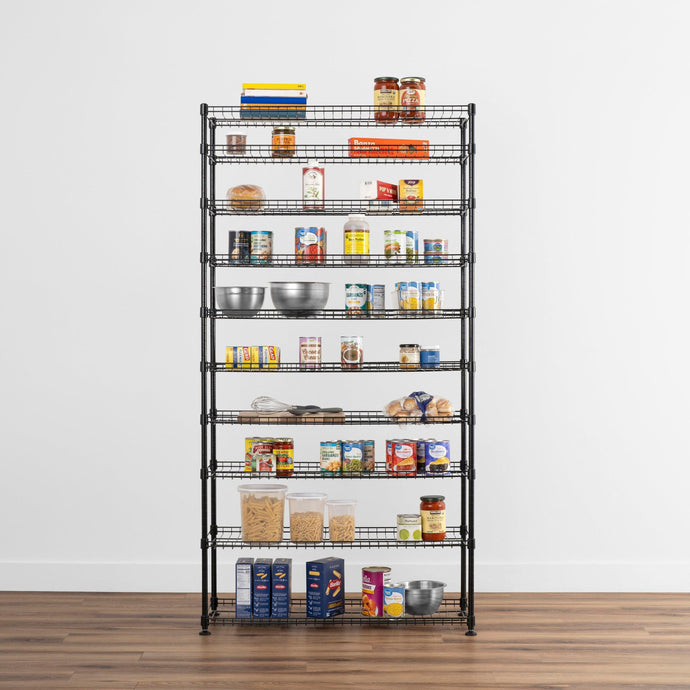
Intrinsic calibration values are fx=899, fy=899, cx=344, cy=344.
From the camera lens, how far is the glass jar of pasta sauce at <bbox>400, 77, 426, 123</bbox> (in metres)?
3.61

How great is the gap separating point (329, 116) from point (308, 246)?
75 centimetres

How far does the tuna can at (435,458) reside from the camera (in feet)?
11.8

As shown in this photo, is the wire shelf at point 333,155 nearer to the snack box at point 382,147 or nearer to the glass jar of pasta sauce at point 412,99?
the snack box at point 382,147

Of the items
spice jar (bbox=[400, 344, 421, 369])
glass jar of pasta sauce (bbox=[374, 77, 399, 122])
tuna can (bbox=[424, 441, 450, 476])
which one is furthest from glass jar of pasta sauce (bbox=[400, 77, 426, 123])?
tuna can (bbox=[424, 441, 450, 476])

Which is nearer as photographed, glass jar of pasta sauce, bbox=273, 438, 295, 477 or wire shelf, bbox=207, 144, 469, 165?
glass jar of pasta sauce, bbox=273, 438, 295, 477

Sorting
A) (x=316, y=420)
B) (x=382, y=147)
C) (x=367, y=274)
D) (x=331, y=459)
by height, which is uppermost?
(x=382, y=147)

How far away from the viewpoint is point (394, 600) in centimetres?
358

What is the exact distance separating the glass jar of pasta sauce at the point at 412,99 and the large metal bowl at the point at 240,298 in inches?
36.4

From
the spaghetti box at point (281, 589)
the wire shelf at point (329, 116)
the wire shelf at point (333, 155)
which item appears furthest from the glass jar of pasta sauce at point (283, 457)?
the wire shelf at point (329, 116)

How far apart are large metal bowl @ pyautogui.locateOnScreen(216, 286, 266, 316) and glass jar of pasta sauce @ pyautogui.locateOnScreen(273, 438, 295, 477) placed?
533 millimetres

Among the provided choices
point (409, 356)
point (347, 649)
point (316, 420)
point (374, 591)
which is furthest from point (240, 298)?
point (347, 649)

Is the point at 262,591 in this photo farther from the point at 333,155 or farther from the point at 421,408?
the point at 333,155

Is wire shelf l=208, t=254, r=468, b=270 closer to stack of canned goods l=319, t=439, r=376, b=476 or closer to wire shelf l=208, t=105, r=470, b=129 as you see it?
wire shelf l=208, t=105, r=470, b=129
